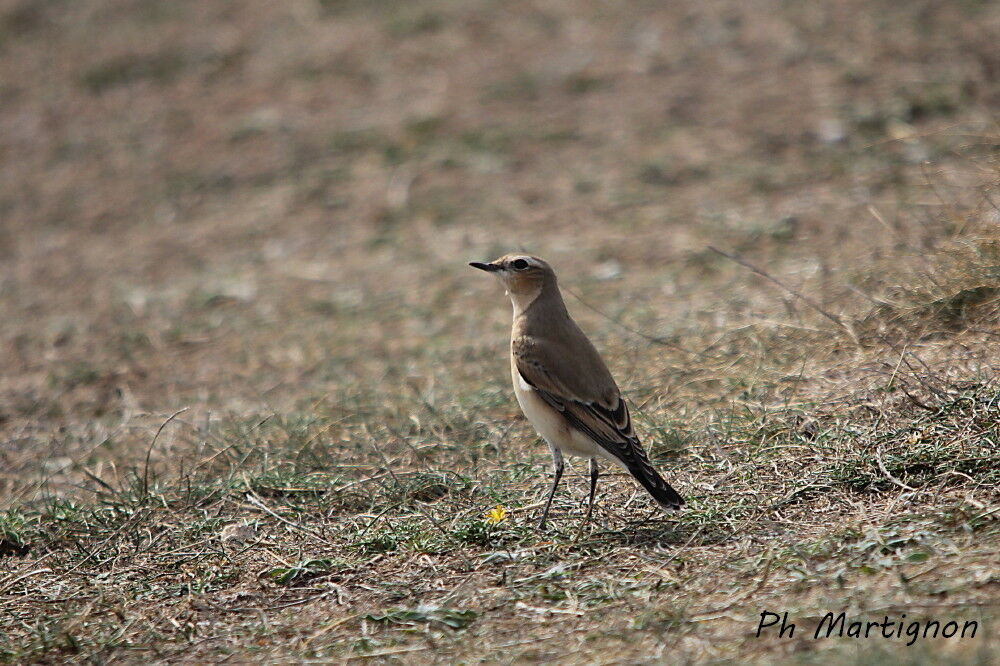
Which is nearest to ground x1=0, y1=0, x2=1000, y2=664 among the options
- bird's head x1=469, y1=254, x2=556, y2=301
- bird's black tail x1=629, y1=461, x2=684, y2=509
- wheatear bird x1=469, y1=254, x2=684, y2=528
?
bird's black tail x1=629, y1=461, x2=684, y2=509

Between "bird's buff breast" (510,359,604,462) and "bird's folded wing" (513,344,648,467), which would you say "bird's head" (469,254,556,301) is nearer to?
"bird's folded wing" (513,344,648,467)

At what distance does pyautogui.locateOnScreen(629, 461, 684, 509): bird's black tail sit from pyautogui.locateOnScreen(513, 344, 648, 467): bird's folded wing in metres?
0.07

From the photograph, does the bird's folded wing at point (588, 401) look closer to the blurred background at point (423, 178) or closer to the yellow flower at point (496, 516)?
the yellow flower at point (496, 516)

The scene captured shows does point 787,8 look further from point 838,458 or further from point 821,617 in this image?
point 821,617

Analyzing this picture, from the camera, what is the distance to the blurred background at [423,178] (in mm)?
8680

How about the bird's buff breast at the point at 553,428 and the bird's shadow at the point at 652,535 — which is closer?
the bird's shadow at the point at 652,535

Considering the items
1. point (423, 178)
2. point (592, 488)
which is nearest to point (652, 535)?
point (592, 488)

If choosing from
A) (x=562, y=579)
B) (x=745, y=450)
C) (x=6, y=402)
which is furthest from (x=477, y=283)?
(x=562, y=579)

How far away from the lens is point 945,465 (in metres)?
5.16

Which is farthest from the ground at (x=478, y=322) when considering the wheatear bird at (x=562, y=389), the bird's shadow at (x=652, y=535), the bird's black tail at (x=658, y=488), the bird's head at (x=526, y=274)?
the bird's head at (x=526, y=274)

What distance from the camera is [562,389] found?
18.6ft

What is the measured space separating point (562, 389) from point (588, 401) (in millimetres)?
161

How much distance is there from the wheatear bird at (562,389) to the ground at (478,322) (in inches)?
12.2

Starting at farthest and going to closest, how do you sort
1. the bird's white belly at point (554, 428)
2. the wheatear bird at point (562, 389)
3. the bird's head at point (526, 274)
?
1. the bird's head at point (526, 274)
2. the bird's white belly at point (554, 428)
3. the wheatear bird at point (562, 389)
